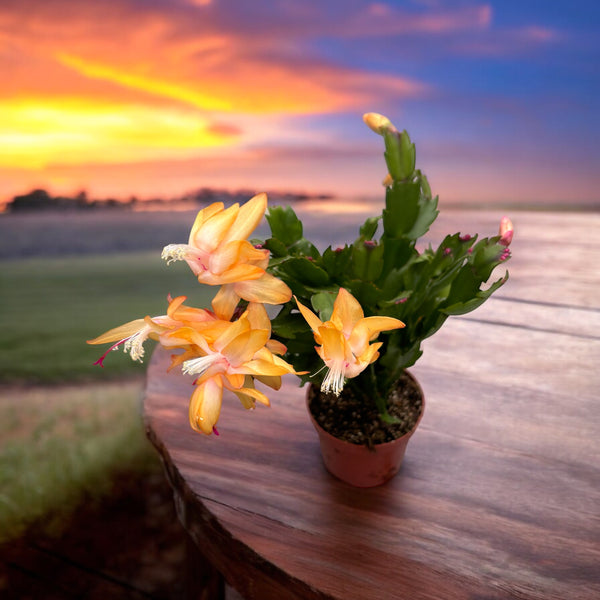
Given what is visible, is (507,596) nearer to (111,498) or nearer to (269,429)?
(269,429)

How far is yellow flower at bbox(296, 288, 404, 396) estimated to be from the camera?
1.26 feet

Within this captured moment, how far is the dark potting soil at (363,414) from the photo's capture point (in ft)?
1.93

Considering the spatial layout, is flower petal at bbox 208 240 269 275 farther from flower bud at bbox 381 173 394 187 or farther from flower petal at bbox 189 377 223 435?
flower bud at bbox 381 173 394 187

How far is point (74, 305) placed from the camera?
2873mm

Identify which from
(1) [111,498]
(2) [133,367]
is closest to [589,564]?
(1) [111,498]

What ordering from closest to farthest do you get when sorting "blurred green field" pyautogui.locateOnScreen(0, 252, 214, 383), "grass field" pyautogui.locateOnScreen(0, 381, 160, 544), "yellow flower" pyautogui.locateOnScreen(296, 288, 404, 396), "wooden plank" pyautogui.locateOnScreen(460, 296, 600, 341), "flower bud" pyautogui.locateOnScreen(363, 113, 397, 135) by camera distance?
"yellow flower" pyautogui.locateOnScreen(296, 288, 404, 396) < "flower bud" pyautogui.locateOnScreen(363, 113, 397, 135) < "wooden plank" pyautogui.locateOnScreen(460, 296, 600, 341) < "grass field" pyautogui.locateOnScreen(0, 381, 160, 544) < "blurred green field" pyautogui.locateOnScreen(0, 252, 214, 383)

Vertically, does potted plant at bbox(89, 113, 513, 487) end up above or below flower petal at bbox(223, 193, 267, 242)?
below

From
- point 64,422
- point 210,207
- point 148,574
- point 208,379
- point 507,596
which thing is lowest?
point 148,574

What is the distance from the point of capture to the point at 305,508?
1.96 ft

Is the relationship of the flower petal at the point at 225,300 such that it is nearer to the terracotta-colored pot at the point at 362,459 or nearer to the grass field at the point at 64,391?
the terracotta-colored pot at the point at 362,459

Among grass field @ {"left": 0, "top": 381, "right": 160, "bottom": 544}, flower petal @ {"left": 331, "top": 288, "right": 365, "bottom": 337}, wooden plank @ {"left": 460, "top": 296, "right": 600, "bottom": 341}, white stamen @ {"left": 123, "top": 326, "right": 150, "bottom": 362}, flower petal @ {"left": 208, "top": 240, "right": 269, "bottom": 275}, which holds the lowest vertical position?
grass field @ {"left": 0, "top": 381, "right": 160, "bottom": 544}

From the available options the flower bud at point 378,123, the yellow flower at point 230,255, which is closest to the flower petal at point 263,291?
the yellow flower at point 230,255

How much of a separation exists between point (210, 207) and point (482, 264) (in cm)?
24

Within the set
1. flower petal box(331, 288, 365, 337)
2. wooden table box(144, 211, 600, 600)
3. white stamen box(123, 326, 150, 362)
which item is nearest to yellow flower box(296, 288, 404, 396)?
flower petal box(331, 288, 365, 337)
